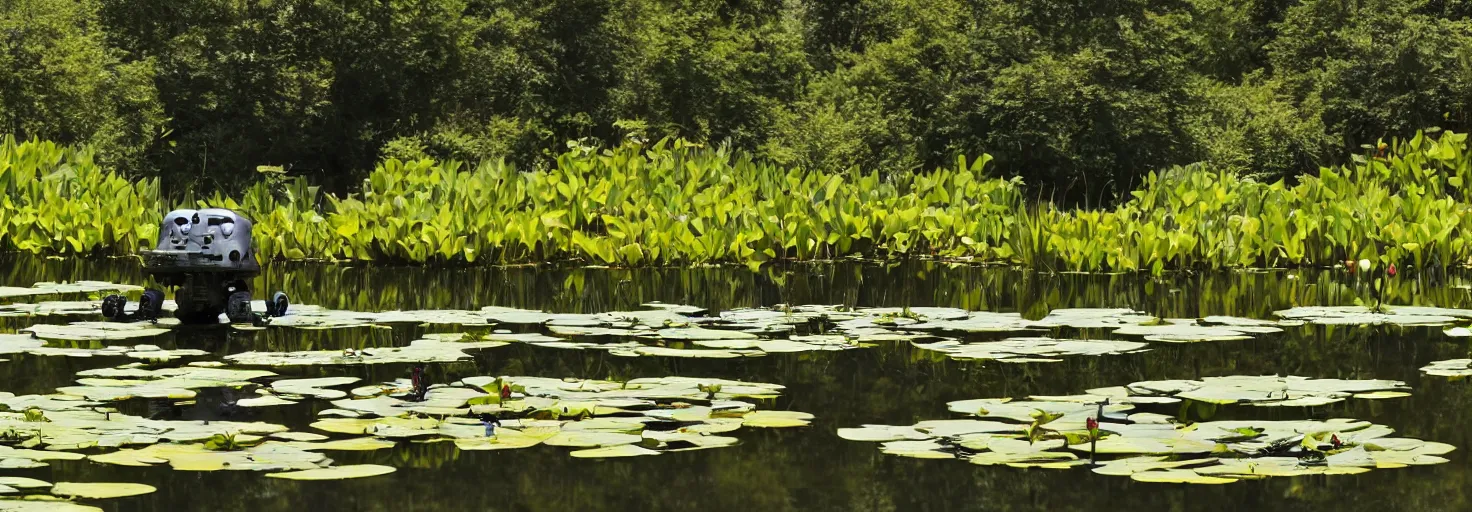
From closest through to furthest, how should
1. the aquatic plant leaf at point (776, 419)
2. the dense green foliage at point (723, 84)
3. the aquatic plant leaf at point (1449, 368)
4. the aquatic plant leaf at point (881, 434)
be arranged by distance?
the aquatic plant leaf at point (881, 434)
the aquatic plant leaf at point (776, 419)
the aquatic plant leaf at point (1449, 368)
the dense green foliage at point (723, 84)

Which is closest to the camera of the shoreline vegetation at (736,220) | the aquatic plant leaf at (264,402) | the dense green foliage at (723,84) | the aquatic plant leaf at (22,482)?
the aquatic plant leaf at (22,482)

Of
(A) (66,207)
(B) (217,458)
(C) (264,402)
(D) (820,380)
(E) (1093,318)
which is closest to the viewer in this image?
(B) (217,458)

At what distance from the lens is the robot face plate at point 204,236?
9.20 metres

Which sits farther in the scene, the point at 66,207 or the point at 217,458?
the point at 66,207

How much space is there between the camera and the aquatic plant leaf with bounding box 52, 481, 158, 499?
530 centimetres

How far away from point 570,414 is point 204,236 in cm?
331

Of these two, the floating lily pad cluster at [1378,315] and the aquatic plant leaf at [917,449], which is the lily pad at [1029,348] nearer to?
the floating lily pad cluster at [1378,315]

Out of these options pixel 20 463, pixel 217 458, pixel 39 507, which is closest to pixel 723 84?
pixel 217 458

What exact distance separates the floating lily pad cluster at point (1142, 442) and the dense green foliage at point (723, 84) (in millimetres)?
16392

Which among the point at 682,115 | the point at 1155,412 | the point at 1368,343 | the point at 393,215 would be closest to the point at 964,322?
the point at 1368,343

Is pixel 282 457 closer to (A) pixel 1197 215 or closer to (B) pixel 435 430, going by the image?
(B) pixel 435 430

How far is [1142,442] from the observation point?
242 inches

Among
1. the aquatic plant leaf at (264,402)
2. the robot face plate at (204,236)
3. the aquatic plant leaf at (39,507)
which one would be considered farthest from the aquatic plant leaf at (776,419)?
the robot face plate at (204,236)

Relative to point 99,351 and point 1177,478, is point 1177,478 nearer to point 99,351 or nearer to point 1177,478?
point 1177,478
